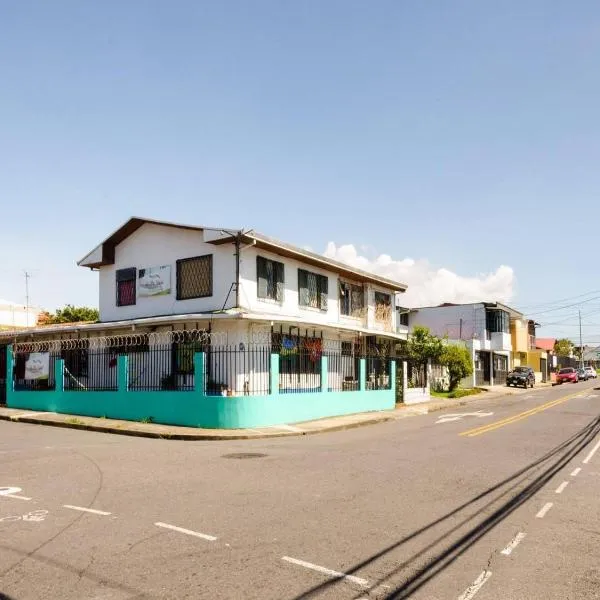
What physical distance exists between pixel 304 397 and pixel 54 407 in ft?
33.6

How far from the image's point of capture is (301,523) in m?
7.14

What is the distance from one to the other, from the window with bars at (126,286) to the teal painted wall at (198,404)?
4.25 metres

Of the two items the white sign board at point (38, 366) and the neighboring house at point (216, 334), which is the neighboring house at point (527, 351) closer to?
the neighboring house at point (216, 334)

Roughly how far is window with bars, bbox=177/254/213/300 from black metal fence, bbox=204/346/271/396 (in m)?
2.80

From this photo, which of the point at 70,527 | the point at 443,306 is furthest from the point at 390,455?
the point at 443,306

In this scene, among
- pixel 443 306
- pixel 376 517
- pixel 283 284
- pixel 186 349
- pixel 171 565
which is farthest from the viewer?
pixel 443 306

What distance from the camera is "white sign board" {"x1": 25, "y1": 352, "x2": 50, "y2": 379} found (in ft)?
81.4

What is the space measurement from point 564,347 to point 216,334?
104 metres

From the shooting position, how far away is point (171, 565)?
18.3 feet

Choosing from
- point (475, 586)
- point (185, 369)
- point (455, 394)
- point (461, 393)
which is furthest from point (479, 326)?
point (475, 586)

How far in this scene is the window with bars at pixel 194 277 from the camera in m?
23.7

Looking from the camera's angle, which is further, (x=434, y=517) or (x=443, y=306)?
(x=443, y=306)

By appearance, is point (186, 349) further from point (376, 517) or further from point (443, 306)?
point (443, 306)

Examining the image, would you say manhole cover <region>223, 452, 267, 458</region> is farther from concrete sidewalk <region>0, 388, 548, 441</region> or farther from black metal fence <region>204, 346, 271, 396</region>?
black metal fence <region>204, 346, 271, 396</region>
